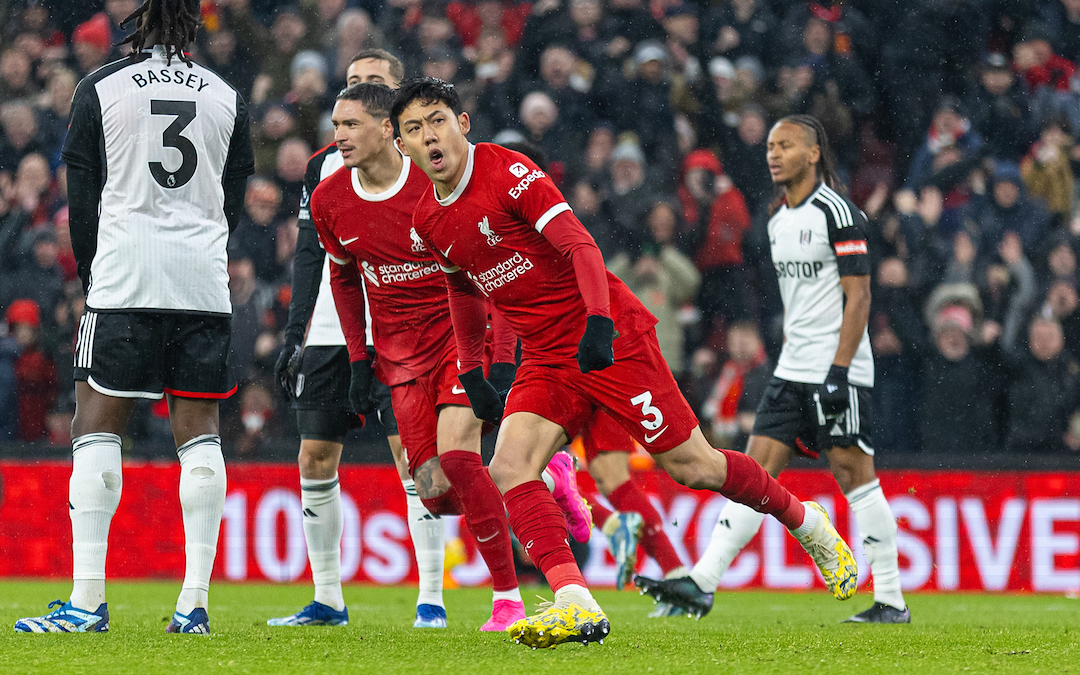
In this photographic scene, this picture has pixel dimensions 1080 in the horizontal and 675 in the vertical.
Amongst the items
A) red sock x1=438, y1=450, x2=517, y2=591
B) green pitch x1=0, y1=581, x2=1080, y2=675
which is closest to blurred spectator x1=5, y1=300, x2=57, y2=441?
green pitch x1=0, y1=581, x2=1080, y2=675

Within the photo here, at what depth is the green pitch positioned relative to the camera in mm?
3729

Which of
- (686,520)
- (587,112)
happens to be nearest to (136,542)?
(686,520)

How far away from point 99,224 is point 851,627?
3386mm

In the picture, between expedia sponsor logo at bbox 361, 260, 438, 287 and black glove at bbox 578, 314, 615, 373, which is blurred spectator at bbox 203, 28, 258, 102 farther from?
black glove at bbox 578, 314, 615, 373

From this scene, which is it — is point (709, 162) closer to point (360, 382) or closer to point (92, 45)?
point (92, 45)

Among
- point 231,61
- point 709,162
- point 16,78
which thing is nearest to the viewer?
point 709,162

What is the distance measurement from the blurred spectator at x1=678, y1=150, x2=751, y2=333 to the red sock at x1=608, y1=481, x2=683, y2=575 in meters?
3.83

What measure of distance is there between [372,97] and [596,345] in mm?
1746

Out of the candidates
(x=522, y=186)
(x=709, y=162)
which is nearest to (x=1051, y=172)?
(x=709, y=162)

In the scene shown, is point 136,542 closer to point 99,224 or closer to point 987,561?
point 99,224

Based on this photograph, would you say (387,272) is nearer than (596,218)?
Yes

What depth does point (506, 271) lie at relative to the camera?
4.46 metres

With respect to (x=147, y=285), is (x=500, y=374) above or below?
below

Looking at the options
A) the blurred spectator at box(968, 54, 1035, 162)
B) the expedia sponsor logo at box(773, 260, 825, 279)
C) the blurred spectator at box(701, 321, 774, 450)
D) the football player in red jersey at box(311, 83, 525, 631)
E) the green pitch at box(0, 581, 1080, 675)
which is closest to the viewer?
the green pitch at box(0, 581, 1080, 675)
